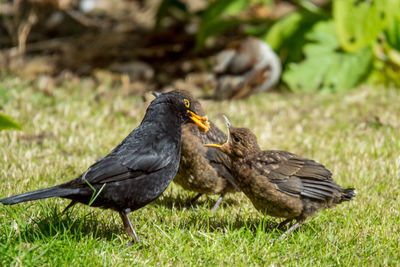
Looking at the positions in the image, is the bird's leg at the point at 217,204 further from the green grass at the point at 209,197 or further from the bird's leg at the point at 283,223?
the bird's leg at the point at 283,223

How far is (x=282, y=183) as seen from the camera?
3.58 meters

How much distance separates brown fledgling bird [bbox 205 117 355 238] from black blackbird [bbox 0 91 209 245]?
12.3 inches

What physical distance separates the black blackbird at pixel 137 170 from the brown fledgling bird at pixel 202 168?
611 millimetres

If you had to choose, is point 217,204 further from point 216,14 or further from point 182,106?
point 216,14

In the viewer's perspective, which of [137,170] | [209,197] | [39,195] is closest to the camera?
[39,195]

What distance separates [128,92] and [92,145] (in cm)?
270

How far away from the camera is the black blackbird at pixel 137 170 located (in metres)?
3.24

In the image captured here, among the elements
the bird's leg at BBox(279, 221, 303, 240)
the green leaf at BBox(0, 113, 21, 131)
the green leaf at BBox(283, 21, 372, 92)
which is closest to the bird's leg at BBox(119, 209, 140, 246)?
the green leaf at BBox(0, 113, 21, 131)

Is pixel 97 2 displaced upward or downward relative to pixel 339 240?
upward

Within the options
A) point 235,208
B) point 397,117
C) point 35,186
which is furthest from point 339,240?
point 397,117

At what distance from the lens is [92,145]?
5477 millimetres

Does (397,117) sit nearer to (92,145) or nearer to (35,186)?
(92,145)

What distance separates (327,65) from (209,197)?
3.49 metres

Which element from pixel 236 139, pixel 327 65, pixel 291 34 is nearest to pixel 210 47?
pixel 291 34
